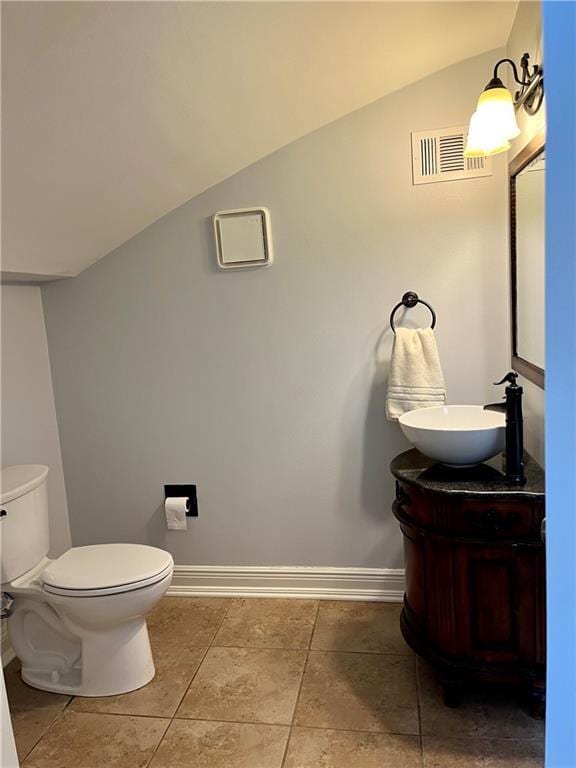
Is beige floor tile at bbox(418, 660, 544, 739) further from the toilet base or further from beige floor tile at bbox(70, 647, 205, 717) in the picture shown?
the toilet base

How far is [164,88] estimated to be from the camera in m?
1.69

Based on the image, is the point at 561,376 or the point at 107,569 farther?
the point at 107,569

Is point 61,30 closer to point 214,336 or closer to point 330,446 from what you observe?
point 214,336

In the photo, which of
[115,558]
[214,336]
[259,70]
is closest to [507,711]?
[115,558]

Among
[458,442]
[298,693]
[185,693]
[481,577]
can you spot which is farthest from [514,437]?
[185,693]

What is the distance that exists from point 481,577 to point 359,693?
2.07 ft

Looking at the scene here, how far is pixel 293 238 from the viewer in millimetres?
2377

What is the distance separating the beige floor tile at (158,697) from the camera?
1923 millimetres

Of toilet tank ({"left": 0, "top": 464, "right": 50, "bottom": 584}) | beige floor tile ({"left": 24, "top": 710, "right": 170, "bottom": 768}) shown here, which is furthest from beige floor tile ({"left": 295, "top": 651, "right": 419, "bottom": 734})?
toilet tank ({"left": 0, "top": 464, "right": 50, "bottom": 584})

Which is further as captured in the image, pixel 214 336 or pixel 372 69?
pixel 214 336

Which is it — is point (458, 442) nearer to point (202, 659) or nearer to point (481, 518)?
point (481, 518)

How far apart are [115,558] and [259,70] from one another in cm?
178

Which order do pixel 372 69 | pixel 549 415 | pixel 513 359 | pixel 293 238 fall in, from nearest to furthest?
pixel 549 415 < pixel 372 69 < pixel 513 359 < pixel 293 238

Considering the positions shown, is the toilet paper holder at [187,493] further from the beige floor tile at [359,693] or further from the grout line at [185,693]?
the beige floor tile at [359,693]
